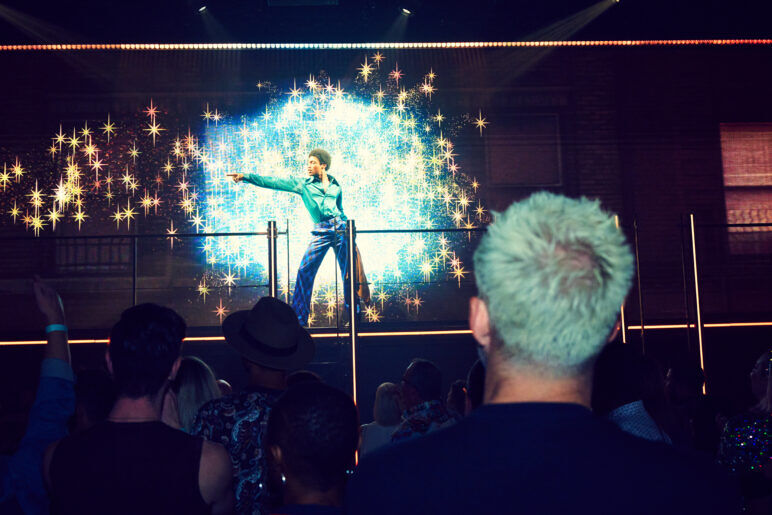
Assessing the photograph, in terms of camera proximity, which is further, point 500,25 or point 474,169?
point 474,169

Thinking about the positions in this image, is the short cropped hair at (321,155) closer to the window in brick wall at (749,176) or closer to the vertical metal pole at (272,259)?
the vertical metal pole at (272,259)

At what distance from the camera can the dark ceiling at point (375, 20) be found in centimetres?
789

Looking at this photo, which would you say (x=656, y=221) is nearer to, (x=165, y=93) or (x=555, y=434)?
(x=165, y=93)

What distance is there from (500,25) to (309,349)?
6655 millimetres

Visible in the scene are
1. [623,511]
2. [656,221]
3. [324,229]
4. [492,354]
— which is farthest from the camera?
[656,221]

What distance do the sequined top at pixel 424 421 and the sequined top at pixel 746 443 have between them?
110 centimetres

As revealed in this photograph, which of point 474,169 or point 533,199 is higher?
point 474,169

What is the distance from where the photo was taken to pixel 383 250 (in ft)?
32.4

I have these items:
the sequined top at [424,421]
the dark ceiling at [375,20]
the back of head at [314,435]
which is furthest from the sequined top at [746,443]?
the dark ceiling at [375,20]

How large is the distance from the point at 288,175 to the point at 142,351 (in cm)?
831

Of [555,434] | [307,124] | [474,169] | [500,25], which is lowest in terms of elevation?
[555,434]

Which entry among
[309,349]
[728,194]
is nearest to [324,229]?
[309,349]

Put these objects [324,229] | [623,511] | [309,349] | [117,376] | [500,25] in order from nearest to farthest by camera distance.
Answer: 1. [623,511]
2. [117,376]
3. [309,349]
4. [324,229]
5. [500,25]

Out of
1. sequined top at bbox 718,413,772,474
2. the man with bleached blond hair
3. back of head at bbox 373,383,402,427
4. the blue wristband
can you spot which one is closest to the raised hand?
the blue wristband
